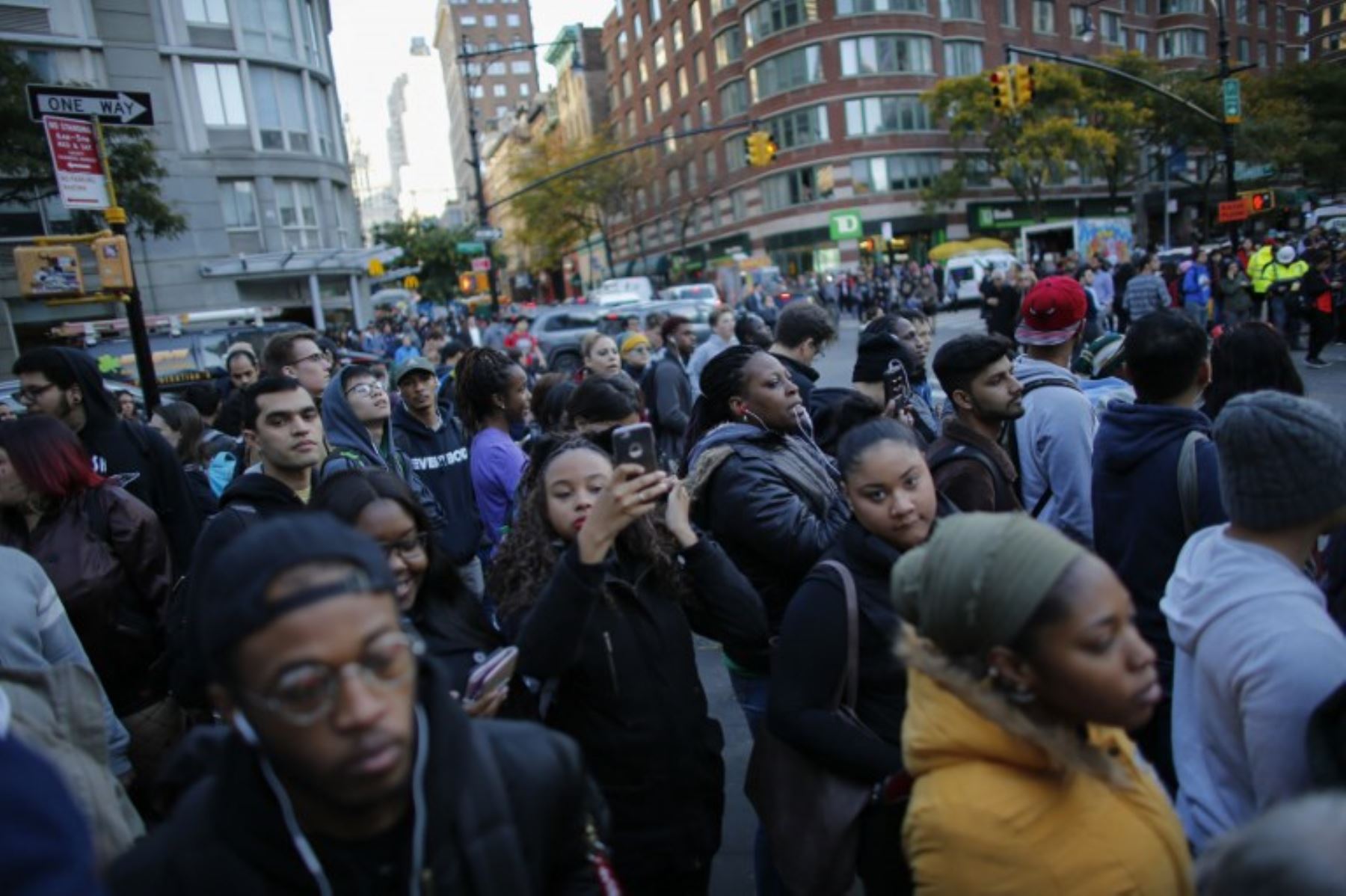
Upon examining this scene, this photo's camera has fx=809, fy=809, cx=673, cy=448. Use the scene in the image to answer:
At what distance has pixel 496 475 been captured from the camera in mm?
4531

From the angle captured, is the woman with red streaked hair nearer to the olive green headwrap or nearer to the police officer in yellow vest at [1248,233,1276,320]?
the olive green headwrap

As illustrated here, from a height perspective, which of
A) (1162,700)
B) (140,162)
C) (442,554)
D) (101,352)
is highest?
(140,162)

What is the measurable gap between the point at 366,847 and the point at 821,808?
123cm

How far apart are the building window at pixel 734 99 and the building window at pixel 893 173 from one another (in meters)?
9.05

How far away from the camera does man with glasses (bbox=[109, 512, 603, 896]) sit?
118 cm

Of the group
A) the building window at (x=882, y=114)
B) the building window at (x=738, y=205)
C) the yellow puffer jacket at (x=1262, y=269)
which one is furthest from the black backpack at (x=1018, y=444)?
the building window at (x=738, y=205)

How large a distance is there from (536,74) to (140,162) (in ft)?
349

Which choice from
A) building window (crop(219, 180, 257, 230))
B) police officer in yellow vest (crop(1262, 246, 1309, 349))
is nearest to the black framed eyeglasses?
police officer in yellow vest (crop(1262, 246, 1309, 349))

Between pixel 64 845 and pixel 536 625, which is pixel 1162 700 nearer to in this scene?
pixel 536 625

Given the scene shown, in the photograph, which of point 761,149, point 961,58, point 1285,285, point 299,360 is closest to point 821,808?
point 299,360

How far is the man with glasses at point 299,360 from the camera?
5.20 metres

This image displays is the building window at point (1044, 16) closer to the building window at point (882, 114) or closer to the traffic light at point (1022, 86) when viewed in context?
the building window at point (882, 114)

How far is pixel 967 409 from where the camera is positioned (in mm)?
3475

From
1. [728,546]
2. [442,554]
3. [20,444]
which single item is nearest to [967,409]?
[728,546]
